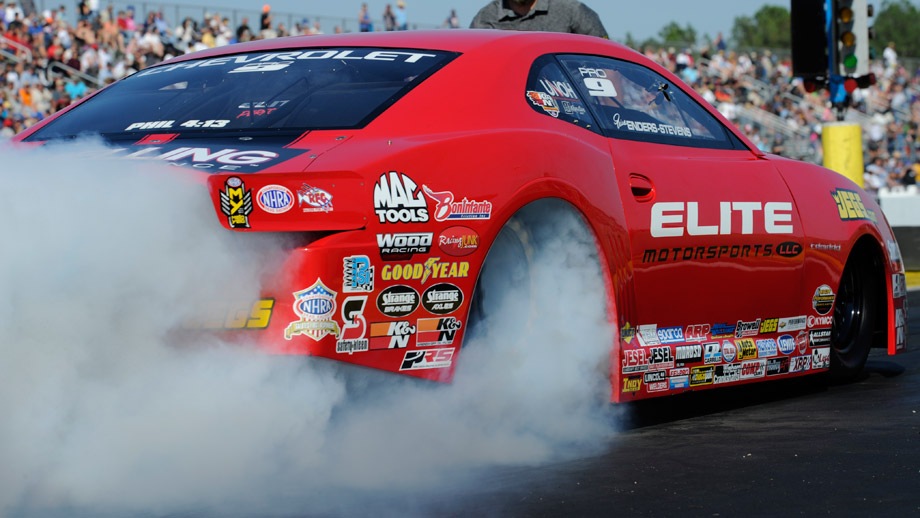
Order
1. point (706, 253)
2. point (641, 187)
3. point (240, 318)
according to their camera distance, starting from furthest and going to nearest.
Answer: point (706, 253) < point (641, 187) < point (240, 318)

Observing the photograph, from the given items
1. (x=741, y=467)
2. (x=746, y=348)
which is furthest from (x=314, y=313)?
(x=746, y=348)

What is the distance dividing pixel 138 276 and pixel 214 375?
12.5 inches

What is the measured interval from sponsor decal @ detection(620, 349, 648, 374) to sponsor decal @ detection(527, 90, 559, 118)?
0.85 metres

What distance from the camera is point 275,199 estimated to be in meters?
3.55

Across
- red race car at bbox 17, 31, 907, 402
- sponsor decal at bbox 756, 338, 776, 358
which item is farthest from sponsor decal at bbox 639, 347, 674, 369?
sponsor decal at bbox 756, 338, 776, 358

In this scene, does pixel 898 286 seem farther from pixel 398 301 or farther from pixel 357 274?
pixel 357 274

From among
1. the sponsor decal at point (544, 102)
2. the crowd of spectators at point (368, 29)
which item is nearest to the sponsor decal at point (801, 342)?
the sponsor decal at point (544, 102)

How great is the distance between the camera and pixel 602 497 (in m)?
3.73

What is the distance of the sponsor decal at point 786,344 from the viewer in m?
5.60

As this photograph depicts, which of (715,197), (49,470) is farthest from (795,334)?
(49,470)

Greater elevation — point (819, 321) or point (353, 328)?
point (353, 328)

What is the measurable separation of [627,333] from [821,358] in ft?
4.82

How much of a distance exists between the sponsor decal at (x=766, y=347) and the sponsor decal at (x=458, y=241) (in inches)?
72.0

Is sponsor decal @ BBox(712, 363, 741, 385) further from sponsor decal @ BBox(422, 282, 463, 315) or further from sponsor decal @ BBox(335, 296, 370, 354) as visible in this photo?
sponsor decal @ BBox(335, 296, 370, 354)
